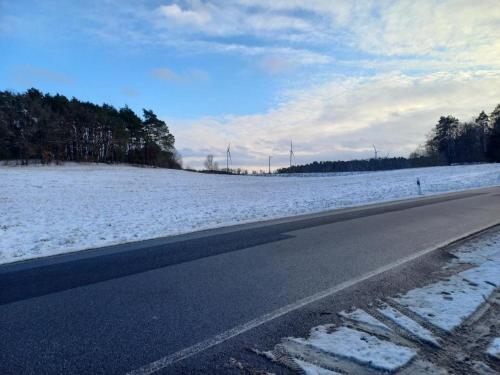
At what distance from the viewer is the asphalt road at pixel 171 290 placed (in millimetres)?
3340

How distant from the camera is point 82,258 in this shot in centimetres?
727

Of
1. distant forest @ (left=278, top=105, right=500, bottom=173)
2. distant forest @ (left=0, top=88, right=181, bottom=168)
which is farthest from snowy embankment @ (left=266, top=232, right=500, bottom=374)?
distant forest @ (left=278, top=105, right=500, bottom=173)

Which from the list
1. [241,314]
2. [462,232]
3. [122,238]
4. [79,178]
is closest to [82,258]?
[122,238]

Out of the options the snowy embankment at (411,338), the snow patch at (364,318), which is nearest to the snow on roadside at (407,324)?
the snowy embankment at (411,338)

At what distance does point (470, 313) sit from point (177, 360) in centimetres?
328

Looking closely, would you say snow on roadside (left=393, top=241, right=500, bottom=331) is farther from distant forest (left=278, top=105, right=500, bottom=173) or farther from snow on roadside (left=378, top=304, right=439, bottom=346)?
distant forest (left=278, top=105, right=500, bottom=173)

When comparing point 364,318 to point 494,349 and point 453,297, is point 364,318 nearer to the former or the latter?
point 494,349

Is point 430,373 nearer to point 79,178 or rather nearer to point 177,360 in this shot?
point 177,360

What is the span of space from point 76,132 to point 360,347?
180 feet

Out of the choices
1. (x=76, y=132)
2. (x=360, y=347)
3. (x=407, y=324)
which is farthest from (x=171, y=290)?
(x=76, y=132)

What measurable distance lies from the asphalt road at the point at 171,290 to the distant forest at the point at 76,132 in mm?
43397

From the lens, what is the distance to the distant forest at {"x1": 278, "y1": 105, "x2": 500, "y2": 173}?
7319cm

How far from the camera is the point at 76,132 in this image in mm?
51062

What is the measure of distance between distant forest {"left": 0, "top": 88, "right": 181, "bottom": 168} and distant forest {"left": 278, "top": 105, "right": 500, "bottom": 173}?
3482 cm
